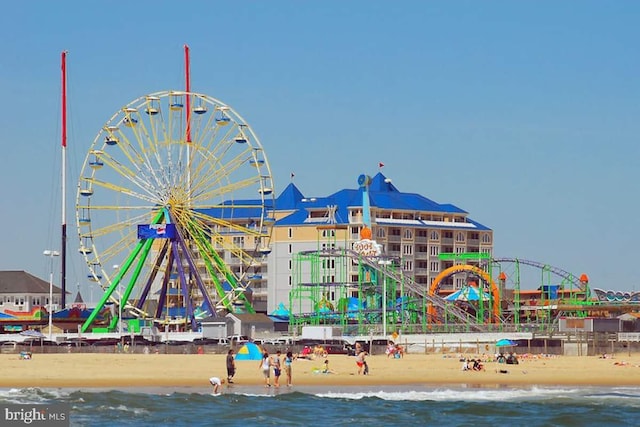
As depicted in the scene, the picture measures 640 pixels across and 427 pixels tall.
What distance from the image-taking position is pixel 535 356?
2478 inches

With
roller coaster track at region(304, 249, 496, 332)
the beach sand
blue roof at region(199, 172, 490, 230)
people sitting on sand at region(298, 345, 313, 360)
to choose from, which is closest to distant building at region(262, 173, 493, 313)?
blue roof at region(199, 172, 490, 230)

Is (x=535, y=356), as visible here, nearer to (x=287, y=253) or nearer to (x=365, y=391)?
(x=365, y=391)

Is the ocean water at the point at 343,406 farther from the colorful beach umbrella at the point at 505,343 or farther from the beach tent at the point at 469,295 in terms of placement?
the beach tent at the point at 469,295

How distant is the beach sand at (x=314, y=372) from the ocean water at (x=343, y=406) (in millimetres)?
2706

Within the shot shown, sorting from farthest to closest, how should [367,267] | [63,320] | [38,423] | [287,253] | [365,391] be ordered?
[287,253] → [367,267] → [63,320] → [365,391] → [38,423]

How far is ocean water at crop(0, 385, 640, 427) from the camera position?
123 ft

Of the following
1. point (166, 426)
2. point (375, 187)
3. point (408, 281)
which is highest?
point (375, 187)

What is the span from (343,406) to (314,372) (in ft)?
33.8

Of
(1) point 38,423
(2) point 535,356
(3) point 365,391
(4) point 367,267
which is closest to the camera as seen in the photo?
(1) point 38,423

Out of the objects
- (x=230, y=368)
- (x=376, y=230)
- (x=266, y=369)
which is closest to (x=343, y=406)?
(x=266, y=369)

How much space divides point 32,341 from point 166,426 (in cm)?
3916

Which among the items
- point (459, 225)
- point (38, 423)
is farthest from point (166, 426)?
point (459, 225)

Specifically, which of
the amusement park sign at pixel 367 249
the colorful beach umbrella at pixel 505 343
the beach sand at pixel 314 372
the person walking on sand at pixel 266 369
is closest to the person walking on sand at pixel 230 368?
the beach sand at pixel 314 372

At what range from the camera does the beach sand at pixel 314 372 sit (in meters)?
47.7
